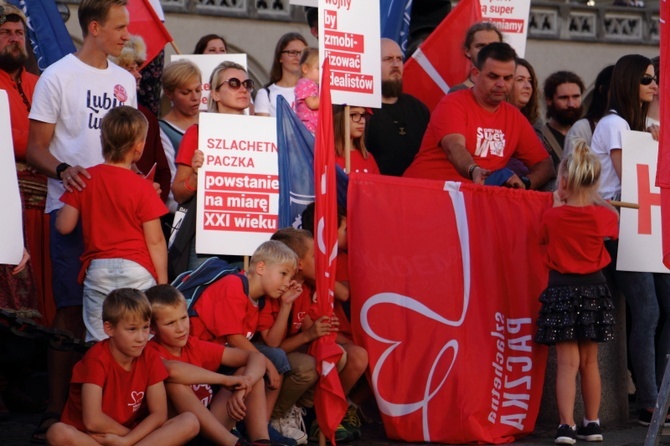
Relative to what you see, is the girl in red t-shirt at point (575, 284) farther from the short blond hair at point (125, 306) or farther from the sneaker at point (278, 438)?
the short blond hair at point (125, 306)

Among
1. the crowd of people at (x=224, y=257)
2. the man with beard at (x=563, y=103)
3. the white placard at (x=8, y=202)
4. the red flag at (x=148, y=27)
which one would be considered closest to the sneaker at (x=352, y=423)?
the crowd of people at (x=224, y=257)

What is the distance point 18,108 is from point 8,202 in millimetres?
1750

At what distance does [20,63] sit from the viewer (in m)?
8.70

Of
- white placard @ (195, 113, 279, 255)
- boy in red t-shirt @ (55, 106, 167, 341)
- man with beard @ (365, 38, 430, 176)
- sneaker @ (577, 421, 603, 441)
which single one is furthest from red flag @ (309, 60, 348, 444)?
man with beard @ (365, 38, 430, 176)

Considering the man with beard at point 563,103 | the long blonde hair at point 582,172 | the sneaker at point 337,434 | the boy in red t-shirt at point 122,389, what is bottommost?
the sneaker at point 337,434

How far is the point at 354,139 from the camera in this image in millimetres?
9242

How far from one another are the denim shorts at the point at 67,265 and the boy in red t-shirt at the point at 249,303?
2.11 feet

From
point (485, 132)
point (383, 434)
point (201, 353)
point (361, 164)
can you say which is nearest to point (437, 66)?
point (485, 132)

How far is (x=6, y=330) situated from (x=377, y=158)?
3.25m

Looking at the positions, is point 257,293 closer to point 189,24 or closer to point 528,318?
point 528,318

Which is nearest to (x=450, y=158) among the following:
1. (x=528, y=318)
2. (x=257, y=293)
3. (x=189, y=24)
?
(x=528, y=318)

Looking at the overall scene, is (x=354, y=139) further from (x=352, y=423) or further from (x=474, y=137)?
(x=352, y=423)

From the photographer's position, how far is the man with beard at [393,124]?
984cm

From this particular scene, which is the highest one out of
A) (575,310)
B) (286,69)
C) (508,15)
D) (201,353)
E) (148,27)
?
(508,15)
